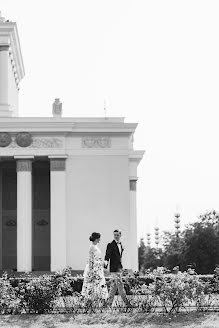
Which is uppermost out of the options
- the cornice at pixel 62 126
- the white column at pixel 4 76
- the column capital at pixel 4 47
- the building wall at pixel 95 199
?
the column capital at pixel 4 47

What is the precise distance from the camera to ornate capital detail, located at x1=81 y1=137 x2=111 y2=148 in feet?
116

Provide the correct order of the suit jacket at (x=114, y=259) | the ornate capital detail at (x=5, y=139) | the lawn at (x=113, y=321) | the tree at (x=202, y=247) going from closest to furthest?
the lawn at (x=113, y=321), the suit jacket at (x=114, y=259), the ornate capital detail at (x=5, y=139), the tree at (x=202, y=247)

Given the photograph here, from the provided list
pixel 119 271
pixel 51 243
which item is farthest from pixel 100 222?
pixel 119 271

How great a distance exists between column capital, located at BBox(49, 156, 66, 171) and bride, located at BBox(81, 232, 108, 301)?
17.2 meters

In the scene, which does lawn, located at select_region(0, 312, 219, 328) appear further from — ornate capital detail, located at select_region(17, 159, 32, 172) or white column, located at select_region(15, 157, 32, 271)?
ornate capital detail, located at select_region(17, 159, 32, 172)

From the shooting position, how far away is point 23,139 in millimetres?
34625

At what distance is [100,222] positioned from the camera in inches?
1359

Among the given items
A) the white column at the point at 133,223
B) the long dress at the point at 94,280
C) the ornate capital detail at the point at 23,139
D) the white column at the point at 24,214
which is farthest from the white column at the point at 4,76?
the long dress at the point at 94,280

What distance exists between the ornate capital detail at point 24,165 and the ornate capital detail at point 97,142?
2762 mm

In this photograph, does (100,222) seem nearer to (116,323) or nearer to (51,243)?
(51,243)

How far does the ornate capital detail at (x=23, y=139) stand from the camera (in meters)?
34.6

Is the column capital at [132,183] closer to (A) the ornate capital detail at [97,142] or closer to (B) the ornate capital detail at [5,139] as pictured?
(A) the ornate capital detail at [97,142]

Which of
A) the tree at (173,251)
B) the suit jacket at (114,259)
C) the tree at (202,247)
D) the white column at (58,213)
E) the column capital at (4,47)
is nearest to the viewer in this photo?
the suit jacket at (114,259)

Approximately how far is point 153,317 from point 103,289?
1887 mm
